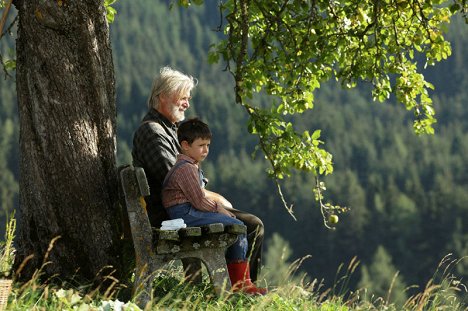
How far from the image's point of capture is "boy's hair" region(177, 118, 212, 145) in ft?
19.5

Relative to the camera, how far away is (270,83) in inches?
382

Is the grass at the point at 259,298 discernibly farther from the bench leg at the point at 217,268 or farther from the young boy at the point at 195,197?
the young boy at the point at 195,197

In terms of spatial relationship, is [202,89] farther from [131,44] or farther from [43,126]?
[43,126]

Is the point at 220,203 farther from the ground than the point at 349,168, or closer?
farther from the ground

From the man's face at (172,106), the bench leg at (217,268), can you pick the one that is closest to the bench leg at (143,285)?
the bench leg at (217,268)

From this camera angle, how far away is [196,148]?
5.97 meters

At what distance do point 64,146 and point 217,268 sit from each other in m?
1.37

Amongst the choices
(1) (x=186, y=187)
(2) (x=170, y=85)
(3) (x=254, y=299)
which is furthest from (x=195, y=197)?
(2) (x=170, y=85)

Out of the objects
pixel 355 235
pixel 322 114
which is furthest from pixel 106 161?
pixel 322 114

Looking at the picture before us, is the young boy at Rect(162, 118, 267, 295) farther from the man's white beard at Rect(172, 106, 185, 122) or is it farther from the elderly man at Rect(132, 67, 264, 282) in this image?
the man's white beard at Rect(172, 106, 185, 122)

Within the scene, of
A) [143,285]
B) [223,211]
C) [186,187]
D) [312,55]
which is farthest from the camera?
[312,55]

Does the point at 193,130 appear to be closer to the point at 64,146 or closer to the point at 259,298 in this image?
the point at 64,146

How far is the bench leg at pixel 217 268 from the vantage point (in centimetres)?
580

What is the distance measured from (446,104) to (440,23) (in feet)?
475
